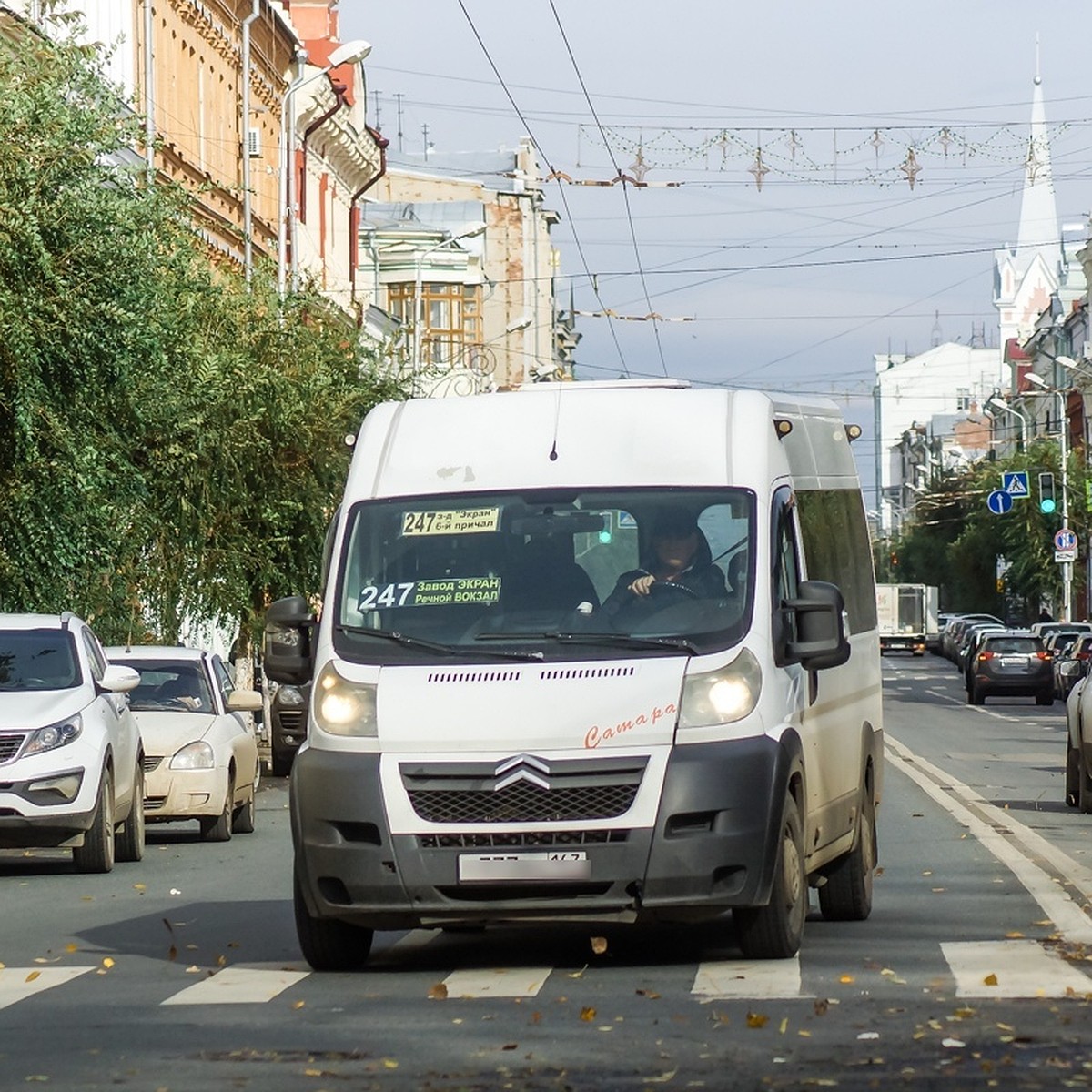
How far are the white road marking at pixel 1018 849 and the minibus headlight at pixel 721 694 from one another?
2.01 metres

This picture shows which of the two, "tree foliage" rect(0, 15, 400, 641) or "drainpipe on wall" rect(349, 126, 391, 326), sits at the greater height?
"drainpipe on wall" rect(349, 126, 391, 326)

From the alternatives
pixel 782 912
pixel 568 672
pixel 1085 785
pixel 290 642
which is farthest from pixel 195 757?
pixel 782 912

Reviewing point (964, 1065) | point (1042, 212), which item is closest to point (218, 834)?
point (964, 1065)

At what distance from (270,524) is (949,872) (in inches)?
751

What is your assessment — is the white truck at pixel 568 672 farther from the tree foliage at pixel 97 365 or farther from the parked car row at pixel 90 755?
the tree foliage at pixel 97 365

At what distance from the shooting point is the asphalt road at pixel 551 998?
26.7 feet

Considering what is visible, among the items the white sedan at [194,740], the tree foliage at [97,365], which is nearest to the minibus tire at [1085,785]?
the white sedan at [194,740]

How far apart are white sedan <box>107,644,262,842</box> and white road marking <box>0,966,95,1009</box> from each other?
29.4ft

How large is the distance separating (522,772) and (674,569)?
1.22 m

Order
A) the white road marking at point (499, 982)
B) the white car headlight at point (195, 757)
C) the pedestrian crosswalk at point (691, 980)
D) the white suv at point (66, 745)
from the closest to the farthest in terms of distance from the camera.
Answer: the pedestrian crosswalk at point (691, 980)
the white road marking at point (499, 982)
the white suv at point (66, 745)
the white car headlight at point (195, 757)

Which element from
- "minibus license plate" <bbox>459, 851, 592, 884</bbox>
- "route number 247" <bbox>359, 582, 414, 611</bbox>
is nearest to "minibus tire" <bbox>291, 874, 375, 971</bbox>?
"minibus license plate" <bbox>459, 851, 592, 884</bbox>

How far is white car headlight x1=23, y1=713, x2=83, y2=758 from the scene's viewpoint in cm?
1766

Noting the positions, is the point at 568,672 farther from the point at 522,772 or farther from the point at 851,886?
the point at 851,886

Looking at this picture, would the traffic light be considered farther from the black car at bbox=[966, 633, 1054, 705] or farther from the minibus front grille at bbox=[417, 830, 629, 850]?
the minibus front grille at bbox=[417, 830, 629, 850]
